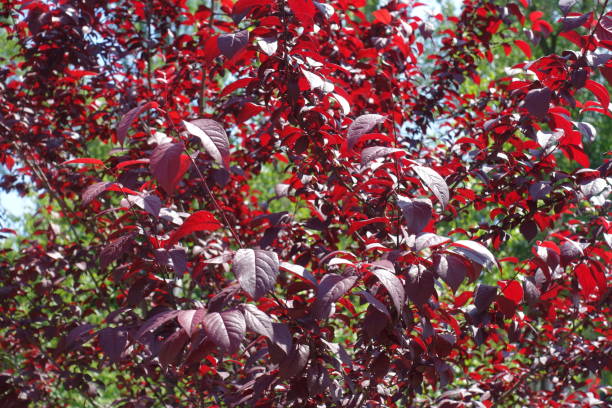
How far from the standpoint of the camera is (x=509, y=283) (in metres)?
1.79

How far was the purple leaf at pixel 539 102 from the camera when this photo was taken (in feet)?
5.58

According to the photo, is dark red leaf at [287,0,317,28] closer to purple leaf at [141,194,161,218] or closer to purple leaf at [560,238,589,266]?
purple leaf at [141,194,161,218]

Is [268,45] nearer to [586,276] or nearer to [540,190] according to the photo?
[540,190]

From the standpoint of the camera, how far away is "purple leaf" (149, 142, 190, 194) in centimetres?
110

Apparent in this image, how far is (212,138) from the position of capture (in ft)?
3.97

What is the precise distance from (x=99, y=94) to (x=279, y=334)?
3.11 metres

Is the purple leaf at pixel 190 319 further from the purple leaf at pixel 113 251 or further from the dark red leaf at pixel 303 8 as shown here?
the dark red leaf at pixel 303 8

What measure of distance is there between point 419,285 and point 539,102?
0.74 meters

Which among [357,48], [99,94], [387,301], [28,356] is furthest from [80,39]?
[387,301]

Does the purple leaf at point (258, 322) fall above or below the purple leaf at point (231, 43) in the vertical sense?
below

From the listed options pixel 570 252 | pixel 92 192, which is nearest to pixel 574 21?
pixel 570 252

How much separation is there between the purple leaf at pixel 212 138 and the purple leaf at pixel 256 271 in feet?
0.79

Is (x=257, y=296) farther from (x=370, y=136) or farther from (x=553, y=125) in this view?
(x=553, y=125)

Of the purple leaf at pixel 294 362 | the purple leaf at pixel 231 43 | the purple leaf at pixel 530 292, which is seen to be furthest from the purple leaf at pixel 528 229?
the purple leaf at pixel 231 43
